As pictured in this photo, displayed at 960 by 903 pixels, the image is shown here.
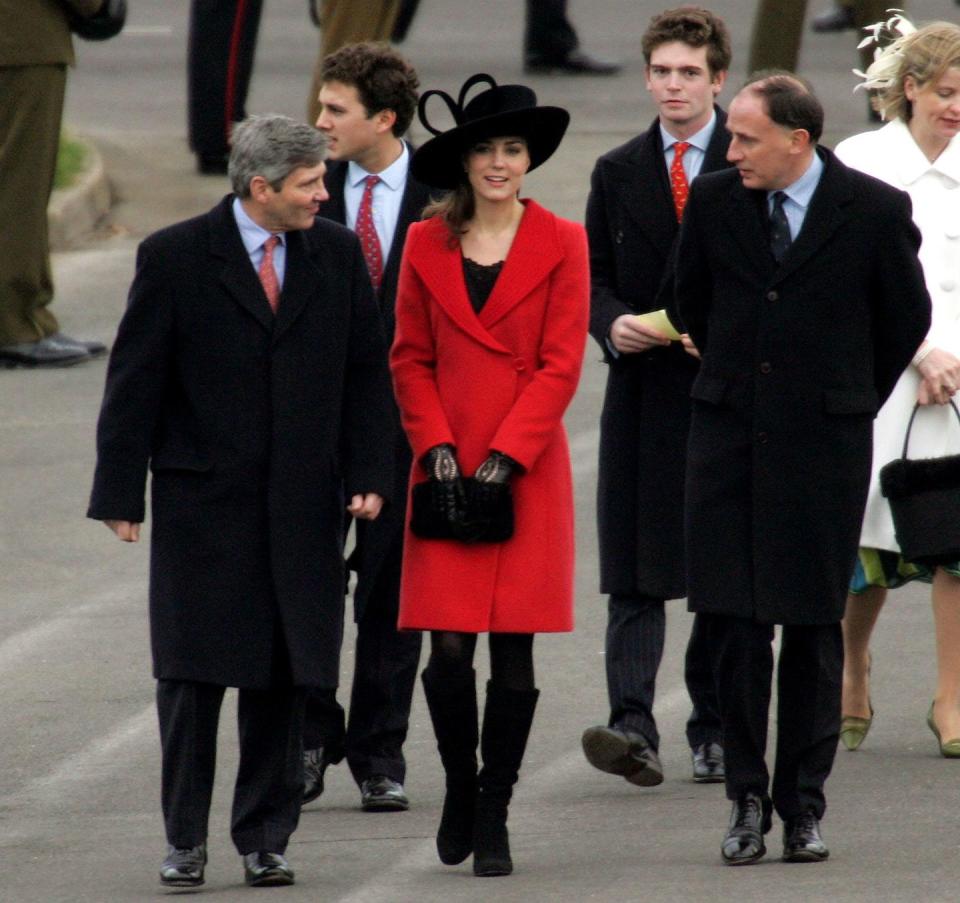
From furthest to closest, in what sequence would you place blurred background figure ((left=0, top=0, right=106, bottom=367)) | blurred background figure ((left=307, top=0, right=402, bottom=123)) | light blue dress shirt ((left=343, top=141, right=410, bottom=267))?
1. blurred background figure ((left=307, top=0, right=402, bottom=123))
2. blurred background figure ((left=0, top=0, right=106, bottom=367))
3. light blue dress shirt ((left=343, top=141, right=410, bottom=267))

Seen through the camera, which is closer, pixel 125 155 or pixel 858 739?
pixel 858 739

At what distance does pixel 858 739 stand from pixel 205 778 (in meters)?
2.11

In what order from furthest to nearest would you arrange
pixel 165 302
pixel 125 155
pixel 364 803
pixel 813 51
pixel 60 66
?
1. pixel 813 51
2. pixel 125 155
3. pixel 60 66
4. pixel 364 803
5. pixel 165 302

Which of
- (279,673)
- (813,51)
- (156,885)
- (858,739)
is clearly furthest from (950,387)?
(813,51)

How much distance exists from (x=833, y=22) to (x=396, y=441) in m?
13.8

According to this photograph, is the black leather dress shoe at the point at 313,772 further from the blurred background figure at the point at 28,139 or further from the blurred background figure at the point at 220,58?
the blurred background figure at the point at 220,58

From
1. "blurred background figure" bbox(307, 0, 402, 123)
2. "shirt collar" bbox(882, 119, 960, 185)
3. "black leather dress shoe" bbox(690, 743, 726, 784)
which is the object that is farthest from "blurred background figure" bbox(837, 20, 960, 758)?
"blurred background figure" bbox(307, 0, 402, 123)

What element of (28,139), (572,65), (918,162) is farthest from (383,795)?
(572,65)

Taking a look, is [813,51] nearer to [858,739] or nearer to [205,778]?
[858,739]

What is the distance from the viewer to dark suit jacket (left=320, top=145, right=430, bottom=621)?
7.10 meters

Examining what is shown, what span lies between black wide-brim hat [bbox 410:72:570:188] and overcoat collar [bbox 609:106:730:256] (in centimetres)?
79

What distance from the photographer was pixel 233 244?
6344 mm

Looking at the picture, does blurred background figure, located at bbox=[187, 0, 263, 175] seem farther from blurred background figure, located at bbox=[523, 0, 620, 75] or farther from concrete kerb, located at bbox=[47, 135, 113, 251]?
blurred background figure, located at bbox=[523, 0, 620, 75]

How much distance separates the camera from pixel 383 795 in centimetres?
704
